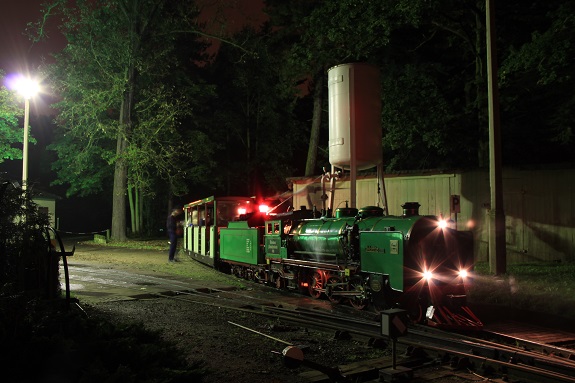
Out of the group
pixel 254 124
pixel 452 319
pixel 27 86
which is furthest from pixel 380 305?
pixel 254 124

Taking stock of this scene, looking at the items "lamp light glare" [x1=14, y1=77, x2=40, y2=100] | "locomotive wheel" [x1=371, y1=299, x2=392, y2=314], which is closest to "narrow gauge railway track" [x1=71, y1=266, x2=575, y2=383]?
"locomotive wheel" [x1=371, y1=299, x2=392, y2=314]

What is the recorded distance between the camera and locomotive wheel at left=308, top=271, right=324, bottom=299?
12000mm

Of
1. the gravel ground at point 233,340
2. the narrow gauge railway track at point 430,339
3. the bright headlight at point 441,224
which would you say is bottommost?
the gravel ground at point 233,340

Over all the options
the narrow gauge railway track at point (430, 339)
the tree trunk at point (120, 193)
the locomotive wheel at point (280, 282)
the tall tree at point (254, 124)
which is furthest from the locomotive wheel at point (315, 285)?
the tall tree at point (254, 124)

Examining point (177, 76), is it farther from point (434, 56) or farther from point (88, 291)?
point (88, 291)

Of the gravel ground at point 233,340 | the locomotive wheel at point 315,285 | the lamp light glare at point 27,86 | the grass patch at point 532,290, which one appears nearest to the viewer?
the gravel ground at point 233,340

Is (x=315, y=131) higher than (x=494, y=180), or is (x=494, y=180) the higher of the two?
(x=315, y=131)

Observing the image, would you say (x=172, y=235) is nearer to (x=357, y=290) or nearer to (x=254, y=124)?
(x=357, y=290)

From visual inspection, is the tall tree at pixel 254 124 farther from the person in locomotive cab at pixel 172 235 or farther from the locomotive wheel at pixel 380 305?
the locomotive wheel at pixel 380 305

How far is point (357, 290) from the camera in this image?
10.5m

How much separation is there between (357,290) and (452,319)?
2260 millimetres

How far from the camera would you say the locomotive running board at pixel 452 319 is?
8.56 meters

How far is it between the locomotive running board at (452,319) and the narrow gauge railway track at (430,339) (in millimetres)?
189

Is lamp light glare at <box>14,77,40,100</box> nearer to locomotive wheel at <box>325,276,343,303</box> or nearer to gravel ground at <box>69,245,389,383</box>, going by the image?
gravel ground at <box>69,245,389,383</box>
